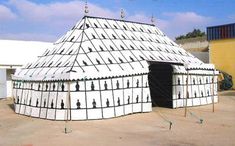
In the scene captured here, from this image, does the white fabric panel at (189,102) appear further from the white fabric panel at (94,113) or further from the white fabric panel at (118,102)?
the white fabric panel at (94,113)

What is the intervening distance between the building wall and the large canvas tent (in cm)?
1168

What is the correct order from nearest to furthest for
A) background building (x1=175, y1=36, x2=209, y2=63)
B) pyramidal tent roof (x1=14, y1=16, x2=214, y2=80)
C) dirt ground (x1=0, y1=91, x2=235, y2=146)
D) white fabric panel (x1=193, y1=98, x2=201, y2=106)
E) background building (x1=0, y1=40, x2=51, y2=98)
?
dirt ground (x1=0, y1=91, x2=235, y2=146), pyramidal tent roof (x1=14, y1=16, x2=214, y2=80), white fabric panel (x1=193, y1=98, x2=201, y2=106), background building (x1=0, y1=40, x2=51, y2=98), background building (x1=175, y1=36, x2=209, y2=63)

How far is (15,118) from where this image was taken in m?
13.7

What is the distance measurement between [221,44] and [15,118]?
19.4m

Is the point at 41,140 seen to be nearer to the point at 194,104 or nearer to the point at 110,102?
the point at 110,102

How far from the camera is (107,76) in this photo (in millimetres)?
12773

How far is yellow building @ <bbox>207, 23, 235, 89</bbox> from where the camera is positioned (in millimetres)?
28359

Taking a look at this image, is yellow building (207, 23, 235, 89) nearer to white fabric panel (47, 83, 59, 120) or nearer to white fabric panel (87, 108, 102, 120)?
white fabric panel (87, 108, 102, 120)

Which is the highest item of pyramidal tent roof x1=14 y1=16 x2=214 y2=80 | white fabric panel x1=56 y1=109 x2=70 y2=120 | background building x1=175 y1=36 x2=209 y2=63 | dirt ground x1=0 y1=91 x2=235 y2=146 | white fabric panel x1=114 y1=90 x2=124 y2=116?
background building x1=175 y1=36 x2=209 y2=63

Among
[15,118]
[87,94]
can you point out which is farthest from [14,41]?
[87,94]

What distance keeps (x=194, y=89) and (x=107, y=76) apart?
4.88 m

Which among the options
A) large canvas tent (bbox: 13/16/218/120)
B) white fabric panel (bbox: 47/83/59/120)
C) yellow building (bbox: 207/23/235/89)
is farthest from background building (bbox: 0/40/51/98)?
yellow building (bbox: 207/23/235/89)

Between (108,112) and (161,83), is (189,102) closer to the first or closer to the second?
(161,83)

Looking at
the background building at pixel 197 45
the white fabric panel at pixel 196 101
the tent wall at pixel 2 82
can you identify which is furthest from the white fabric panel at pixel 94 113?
the background building at pixel 197 45
